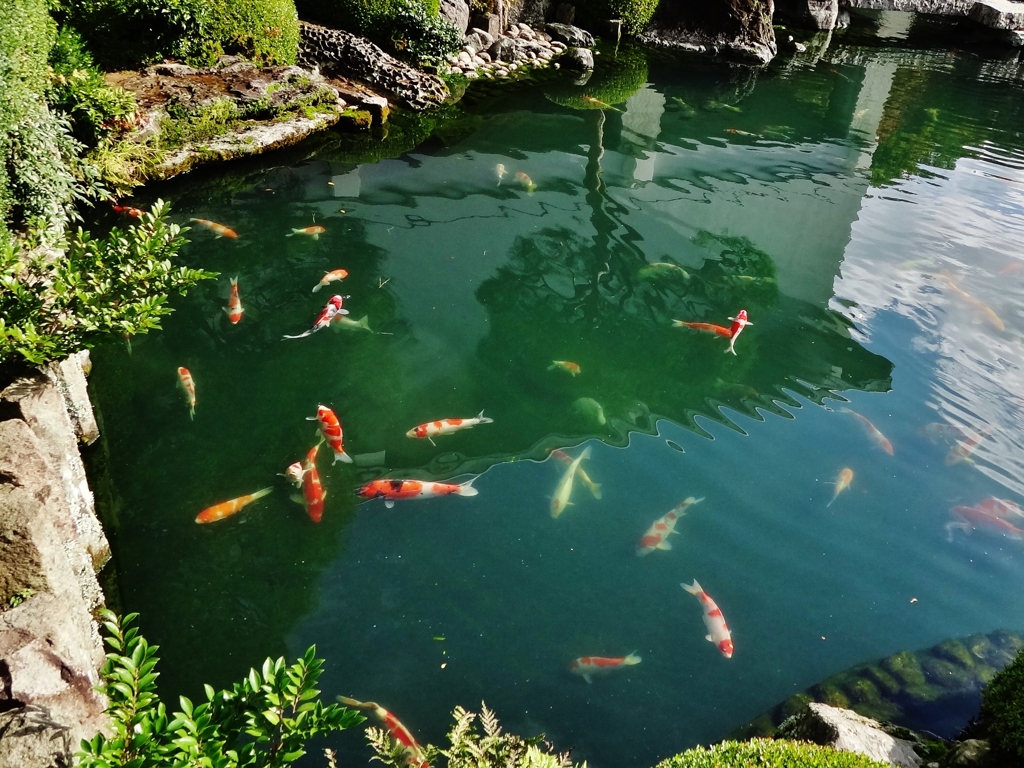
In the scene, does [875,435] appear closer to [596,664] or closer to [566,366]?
[566,366]

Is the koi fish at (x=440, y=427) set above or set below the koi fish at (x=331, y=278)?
below

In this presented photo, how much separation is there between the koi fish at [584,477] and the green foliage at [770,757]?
7.82 feet

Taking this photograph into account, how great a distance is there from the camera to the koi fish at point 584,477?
556 centimetres

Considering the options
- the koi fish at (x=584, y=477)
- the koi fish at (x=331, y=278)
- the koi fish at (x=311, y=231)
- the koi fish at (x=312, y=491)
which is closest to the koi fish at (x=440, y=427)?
the koi fish at (x=584, y=477)

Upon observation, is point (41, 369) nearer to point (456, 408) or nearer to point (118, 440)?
point (118, 440)

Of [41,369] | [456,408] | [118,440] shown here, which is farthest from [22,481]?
[456,408]

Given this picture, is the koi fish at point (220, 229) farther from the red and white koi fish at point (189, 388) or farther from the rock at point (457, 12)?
the rock at point (457, 12)

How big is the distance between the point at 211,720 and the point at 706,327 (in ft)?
19.9

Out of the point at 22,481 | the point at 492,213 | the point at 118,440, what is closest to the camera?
the point at 22,481

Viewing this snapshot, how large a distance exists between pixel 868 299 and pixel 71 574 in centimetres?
825

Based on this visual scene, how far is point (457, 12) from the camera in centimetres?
1447

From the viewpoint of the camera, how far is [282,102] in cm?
1046

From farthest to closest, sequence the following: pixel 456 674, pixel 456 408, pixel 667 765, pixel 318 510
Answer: pixel 456 408 < pixel 318 510 < pixel 456 674 < pixel 667 765

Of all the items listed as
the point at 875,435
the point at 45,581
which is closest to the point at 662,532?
the point at 875,435
